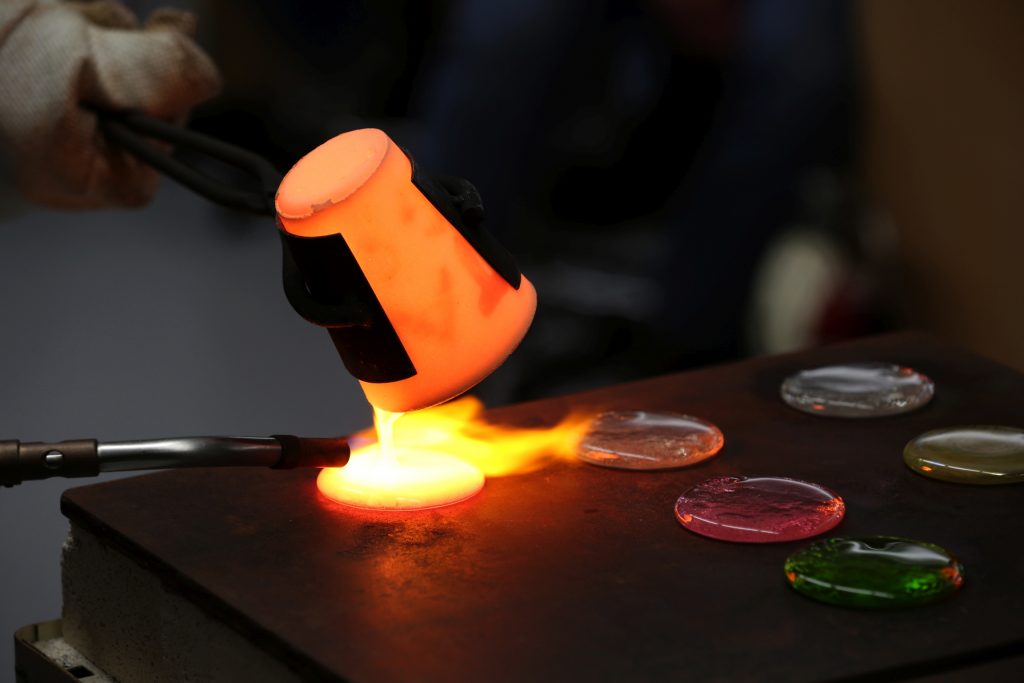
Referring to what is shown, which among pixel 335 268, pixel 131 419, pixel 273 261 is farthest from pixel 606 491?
pixel 273 261

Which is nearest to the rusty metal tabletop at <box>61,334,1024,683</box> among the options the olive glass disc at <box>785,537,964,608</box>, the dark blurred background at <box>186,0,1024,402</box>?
the olive glass disc at <box>785,537,964,608</box>

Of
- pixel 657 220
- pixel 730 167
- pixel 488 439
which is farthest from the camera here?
pixel 657 220

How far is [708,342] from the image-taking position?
260cm

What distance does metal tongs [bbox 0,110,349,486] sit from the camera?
0.99 metres

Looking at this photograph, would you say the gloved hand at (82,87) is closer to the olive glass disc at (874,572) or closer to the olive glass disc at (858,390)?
the olive glass disc at (858,390)

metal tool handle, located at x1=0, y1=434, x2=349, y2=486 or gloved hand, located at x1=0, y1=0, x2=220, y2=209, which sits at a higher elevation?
gloved hand, located at x1=0, y1=0, x2=220, y2=209

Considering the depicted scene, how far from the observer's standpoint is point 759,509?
1057 mm

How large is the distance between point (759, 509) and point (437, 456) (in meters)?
0.29

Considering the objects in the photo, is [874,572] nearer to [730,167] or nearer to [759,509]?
[759,509]

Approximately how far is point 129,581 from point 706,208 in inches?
65.3

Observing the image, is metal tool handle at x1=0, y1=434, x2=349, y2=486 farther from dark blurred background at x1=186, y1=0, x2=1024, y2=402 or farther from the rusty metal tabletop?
dark blurred background at x1=186, y1=0, x2=1024, y2=402

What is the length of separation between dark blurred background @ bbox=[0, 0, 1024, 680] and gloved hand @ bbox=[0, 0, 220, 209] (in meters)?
0.68

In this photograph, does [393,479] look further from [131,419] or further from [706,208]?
[131,419]

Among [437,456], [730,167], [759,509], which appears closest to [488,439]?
[437,456]
